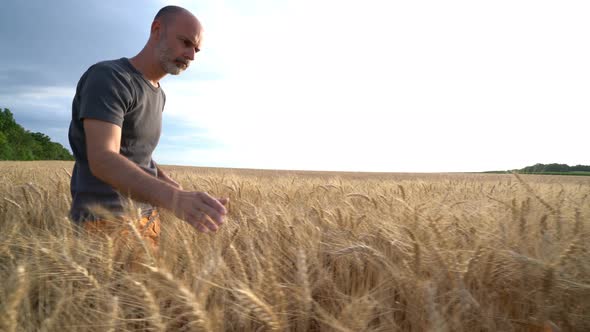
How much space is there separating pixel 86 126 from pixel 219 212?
785 millimetres

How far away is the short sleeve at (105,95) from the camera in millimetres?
1463

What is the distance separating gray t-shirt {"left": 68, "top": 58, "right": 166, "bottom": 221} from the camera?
1.51 m

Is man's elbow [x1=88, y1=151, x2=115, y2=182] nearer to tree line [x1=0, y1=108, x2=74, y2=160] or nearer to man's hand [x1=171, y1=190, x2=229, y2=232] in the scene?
man's hand [x1=171, y1=190, x2=229, y2=232]

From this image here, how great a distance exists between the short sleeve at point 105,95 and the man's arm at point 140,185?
0.04 m

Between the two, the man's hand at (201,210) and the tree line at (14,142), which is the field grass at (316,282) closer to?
the man's hand at (201,210)

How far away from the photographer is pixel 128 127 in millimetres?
1824

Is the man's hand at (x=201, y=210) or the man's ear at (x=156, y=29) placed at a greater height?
the man's ear at (x=156, y=29)

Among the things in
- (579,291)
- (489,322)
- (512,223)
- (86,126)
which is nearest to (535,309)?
(579,291)

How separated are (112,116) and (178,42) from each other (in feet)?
1.81

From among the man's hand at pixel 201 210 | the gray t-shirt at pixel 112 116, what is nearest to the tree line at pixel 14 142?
the gray t-shirt at pixel 112 116

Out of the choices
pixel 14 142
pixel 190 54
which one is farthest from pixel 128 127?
pixel 14 142

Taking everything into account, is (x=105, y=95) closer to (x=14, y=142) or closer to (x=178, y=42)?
(x=178, y=42)

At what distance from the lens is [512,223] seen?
1.40 meters

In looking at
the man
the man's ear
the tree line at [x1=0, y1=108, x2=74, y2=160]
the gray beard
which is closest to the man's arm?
the man
